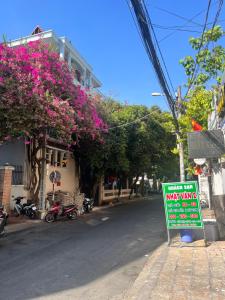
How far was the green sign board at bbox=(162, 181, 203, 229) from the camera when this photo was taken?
8.51 metres

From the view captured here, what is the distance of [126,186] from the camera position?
36219 millimetres

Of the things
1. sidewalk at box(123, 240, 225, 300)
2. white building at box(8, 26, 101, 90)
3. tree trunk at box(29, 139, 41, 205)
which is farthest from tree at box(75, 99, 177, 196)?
sidewalk at box(123, 240, 225, 300)

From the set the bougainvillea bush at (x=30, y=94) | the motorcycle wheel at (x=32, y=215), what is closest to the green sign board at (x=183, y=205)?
the bougainvillea bush at (x=30, y=94)

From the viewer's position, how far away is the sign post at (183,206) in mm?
8508

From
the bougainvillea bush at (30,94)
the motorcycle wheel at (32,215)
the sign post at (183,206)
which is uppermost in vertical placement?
the bougainvillea bush at (30,94)

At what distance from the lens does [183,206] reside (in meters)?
8.66

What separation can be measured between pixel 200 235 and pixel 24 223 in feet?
26.6

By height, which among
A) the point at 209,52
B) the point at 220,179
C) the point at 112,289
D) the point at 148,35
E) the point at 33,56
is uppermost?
the point at 33,56

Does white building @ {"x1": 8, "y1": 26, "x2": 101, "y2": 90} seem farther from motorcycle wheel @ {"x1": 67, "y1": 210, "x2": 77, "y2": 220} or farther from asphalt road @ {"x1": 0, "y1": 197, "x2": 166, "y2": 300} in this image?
asphalt road @ {"x1": 0, "y1": 197, "x2": 166, "y2": 300}

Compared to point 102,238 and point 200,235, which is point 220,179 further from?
point 102,238

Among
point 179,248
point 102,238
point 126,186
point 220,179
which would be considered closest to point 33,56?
point 102,238

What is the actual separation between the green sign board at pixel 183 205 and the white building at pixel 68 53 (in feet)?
50.1

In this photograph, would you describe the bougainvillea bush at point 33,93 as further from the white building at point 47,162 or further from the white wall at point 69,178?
the white wall at point 69,178

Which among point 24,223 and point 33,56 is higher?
point 33,56
